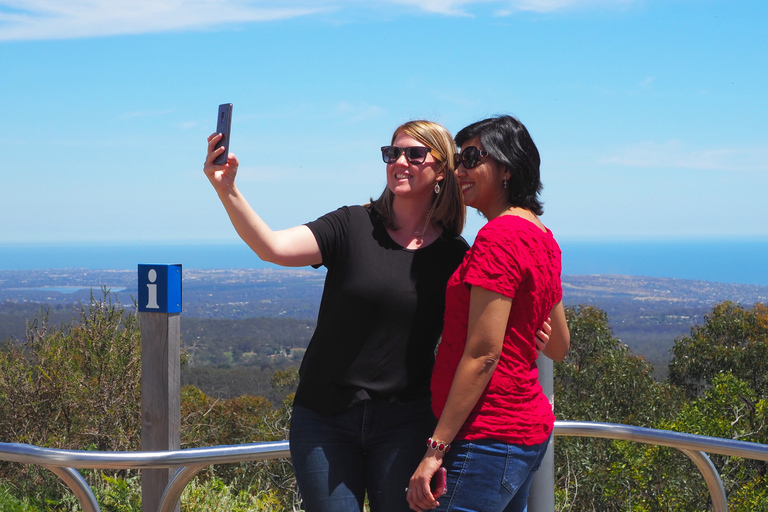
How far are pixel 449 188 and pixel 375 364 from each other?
48 cm

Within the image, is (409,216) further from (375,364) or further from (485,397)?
(485,397)

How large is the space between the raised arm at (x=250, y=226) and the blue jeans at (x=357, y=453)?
1.23 feet

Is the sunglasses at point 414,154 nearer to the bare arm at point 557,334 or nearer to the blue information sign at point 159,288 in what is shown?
the bare arm at point 557,334

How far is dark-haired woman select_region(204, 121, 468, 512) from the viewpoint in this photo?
1688 mm

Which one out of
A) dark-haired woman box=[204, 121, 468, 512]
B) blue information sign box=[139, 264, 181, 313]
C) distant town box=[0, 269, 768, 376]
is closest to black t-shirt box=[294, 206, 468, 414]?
dark-haired woman box=[204, 121, 468, 512]

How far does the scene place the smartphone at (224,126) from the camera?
1668 mm

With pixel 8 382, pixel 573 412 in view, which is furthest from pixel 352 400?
pixel 573 412

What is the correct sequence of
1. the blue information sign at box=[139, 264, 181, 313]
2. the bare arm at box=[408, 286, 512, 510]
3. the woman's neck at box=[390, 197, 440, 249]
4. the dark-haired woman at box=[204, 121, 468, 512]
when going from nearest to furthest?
the bare arm at box=[408, 286, 512, 510] → the dark-haired woman at box=[204, 121, 468, 512] → the woman's neck at box=[390, 197, 440, 249] → the blue information sign at box=[139, 264, 181, 313]

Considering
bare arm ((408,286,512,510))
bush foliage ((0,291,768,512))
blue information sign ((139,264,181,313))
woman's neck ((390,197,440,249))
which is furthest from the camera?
bush foliage ((0,291,768,512))

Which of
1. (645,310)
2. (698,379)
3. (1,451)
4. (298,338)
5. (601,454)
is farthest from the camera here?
(645,310)

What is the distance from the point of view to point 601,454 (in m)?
16.9

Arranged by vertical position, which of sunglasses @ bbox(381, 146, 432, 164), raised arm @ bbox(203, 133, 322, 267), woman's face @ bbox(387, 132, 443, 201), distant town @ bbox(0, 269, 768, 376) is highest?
sunglasses @ bbox(381, 146, 432, 164)

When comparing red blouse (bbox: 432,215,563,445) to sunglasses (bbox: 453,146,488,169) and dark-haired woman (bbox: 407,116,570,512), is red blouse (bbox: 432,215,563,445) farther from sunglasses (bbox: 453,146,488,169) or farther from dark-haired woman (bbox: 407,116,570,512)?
sunglasses (bbox: 453,146,488,169)

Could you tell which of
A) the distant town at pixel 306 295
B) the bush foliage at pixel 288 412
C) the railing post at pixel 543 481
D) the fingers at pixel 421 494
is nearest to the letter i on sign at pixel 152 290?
the bush foliage at pixel 288 412
